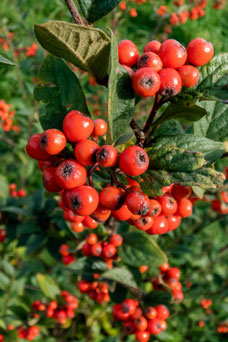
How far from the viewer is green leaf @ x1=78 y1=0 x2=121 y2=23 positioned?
136 centimetres

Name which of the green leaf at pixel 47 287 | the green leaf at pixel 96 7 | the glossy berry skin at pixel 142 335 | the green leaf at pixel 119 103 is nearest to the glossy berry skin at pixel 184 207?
the green leaf at pixel 119 103

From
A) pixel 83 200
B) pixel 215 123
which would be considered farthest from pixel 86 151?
pixel 215 123

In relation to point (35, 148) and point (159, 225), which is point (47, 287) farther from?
point (35, 148)

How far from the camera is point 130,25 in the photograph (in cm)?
1074

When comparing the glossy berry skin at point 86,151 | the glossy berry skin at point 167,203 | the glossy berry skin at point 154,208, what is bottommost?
the glossy berry skin at point 167,203

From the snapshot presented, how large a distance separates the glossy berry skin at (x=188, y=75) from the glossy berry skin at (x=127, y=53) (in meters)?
0.23

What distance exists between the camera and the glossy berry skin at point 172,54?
4.42 feet

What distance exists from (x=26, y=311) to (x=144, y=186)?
300cm

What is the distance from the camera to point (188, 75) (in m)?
1.38

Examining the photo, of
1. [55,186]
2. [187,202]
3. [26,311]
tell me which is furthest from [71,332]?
[55,186]

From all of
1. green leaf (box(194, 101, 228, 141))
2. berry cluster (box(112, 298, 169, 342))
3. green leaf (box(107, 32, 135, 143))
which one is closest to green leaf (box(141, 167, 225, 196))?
green leaf (box(107, 32, 135, 143))

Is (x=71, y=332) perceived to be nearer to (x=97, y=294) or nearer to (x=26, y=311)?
(x=26, y=311)

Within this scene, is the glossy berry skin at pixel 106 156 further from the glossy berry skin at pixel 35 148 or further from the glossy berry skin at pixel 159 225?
the glossy berry skin at pixel 159 225

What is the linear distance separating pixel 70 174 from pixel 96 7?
0.79m
